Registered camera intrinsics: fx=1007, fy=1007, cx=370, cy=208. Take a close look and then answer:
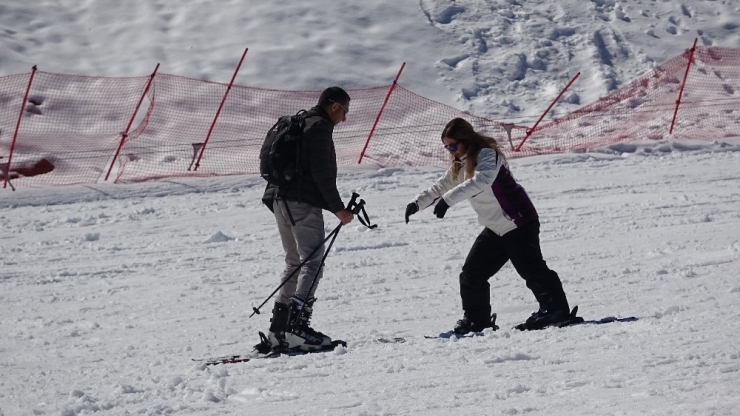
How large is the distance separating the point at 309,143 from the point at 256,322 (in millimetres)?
1880

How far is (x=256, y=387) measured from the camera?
494 centimetres

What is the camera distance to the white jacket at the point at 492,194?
5.84 metres

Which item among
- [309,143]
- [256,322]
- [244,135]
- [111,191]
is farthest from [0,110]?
[309,143]

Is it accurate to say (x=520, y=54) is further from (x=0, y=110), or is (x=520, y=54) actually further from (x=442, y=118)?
(x=0, y=110)

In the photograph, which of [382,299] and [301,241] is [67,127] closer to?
[382,299]

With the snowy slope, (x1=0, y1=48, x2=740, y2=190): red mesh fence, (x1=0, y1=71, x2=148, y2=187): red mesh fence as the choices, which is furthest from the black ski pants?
(x1=0, y1=71, x2=148, y2=187): red mesh fence

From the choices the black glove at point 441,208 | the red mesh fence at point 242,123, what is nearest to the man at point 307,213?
the black glove at point 441,208

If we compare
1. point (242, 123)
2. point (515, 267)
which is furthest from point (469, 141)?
point (242, 123)

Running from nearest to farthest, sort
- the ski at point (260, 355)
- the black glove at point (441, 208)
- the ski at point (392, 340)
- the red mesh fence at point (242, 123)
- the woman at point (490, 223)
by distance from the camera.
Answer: the black glove at point (441, 208) → the ski at point (260, 355) → the woman at point (490, 223) → the ski at point (392, 340) → the red mesh fence at point (242, 123)

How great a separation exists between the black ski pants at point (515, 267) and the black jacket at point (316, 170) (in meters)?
1.01

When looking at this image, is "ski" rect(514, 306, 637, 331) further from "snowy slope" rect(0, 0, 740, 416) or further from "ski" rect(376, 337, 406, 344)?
"ski" rect(376, 337, 406, 344)

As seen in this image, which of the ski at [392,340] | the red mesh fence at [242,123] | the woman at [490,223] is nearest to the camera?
the woman at [490,223]

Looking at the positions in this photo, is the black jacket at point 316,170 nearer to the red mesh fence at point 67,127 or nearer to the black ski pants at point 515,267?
the black ski pants at point 515,267

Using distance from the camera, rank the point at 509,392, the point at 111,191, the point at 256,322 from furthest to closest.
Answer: the point at 111,191
the point at 256,322
the point at 509,392
